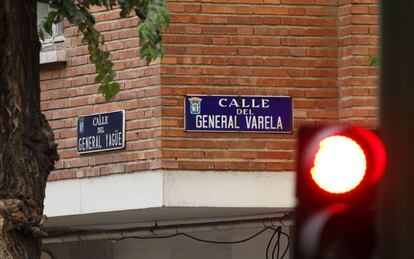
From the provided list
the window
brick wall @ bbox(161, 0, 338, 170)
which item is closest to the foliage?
brick wall @ bbox(161, 0, 338, 170)

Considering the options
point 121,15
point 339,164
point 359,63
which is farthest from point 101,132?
point 339,164

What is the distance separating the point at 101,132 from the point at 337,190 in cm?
863

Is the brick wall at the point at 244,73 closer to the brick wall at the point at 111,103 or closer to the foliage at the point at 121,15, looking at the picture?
the brick wall at the point at 111,103

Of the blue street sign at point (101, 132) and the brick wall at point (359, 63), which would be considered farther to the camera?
Result: the blue street sign at point (101, 132)

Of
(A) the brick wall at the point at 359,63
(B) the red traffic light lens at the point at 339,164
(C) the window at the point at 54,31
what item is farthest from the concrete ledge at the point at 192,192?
(B) the red traffic light lens at the point at 339,164

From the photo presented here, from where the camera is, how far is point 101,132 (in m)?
12.1

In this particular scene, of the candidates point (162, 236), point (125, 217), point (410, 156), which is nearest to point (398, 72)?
point (410, 156)

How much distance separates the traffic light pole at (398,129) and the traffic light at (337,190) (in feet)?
1.10

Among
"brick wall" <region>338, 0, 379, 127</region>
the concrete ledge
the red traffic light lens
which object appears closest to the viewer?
the red traffic light lens

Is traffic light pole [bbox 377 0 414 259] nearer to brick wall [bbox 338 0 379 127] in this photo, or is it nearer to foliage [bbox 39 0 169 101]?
foliage [bbox 39 0 169 101]

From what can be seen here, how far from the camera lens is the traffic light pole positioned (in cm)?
305

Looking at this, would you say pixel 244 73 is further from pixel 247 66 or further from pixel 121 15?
pixel 121 15

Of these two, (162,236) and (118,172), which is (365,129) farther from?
(162,236)

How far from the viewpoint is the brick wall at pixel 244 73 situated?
11.6m
